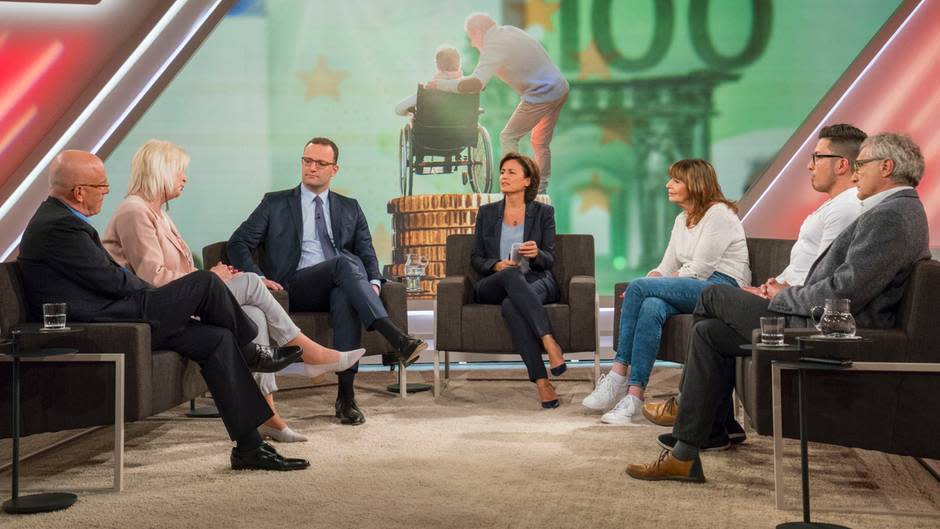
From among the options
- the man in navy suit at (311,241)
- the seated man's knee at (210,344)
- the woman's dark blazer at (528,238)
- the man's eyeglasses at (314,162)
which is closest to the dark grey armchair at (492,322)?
the woman's dark blazer at (528,238)

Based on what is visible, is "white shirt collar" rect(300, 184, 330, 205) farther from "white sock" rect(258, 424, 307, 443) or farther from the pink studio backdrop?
the pink studio backdrop

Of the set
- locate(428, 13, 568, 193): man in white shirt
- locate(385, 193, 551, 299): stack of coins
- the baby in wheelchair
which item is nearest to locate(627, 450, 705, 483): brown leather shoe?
locate(385, 193, 551, 299): stack of coins

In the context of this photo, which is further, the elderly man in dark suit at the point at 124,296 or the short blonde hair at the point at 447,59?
the short blonde hair at the point at 447,59

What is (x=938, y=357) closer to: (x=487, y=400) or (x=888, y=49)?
(x=487, y=400)

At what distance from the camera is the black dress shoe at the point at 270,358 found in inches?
148

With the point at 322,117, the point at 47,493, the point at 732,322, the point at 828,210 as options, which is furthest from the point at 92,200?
the point at 322,117

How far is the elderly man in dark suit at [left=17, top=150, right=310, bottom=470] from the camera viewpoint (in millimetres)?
3213

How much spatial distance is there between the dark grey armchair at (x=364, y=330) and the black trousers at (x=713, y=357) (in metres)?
1.75

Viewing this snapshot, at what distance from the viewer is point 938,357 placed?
2.71 m

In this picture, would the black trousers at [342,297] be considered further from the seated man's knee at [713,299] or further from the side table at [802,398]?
the side table at [802,398]

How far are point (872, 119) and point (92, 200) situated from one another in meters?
5.13

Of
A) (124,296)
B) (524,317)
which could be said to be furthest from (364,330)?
(124,296)

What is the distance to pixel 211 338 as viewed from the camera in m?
3.39

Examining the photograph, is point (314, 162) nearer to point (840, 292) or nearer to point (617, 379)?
point (617, 379)
